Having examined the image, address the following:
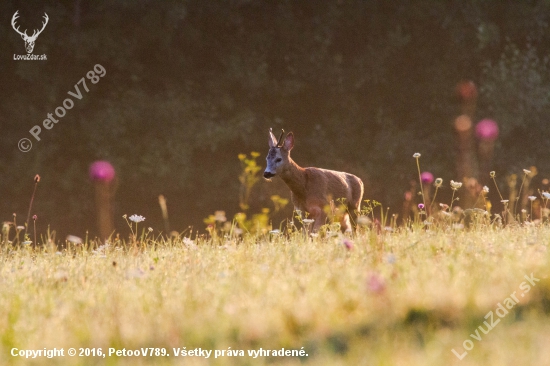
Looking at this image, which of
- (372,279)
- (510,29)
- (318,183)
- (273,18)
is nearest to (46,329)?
(372,279)

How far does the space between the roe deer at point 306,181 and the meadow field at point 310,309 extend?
157 inches

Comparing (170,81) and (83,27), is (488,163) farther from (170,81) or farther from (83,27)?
(83,27)

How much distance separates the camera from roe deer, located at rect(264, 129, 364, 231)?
29.5ft

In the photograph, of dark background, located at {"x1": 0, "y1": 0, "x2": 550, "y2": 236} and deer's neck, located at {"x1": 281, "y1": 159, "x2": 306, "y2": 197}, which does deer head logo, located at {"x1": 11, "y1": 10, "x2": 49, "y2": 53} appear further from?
deer's neck, located at {"x1": 281, "y1": 159, "x2": 306, "y2": 197}

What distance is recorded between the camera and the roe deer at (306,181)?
8977mm

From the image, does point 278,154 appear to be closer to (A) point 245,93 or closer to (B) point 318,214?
(B) point 318,214

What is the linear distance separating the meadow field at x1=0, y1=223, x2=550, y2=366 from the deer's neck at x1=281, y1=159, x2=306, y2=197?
4156 mm

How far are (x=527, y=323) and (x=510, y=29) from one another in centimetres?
1617

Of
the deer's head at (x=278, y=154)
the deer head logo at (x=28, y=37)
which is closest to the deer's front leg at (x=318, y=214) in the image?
the deer's head at (x=278, y=154)

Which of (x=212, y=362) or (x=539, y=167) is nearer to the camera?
(x=212, y=362)

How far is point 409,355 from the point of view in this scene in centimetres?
277

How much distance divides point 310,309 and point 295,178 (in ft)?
19.2

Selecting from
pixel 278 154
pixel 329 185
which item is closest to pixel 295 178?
pixel 278 154

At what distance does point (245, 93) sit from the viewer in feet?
53.5
